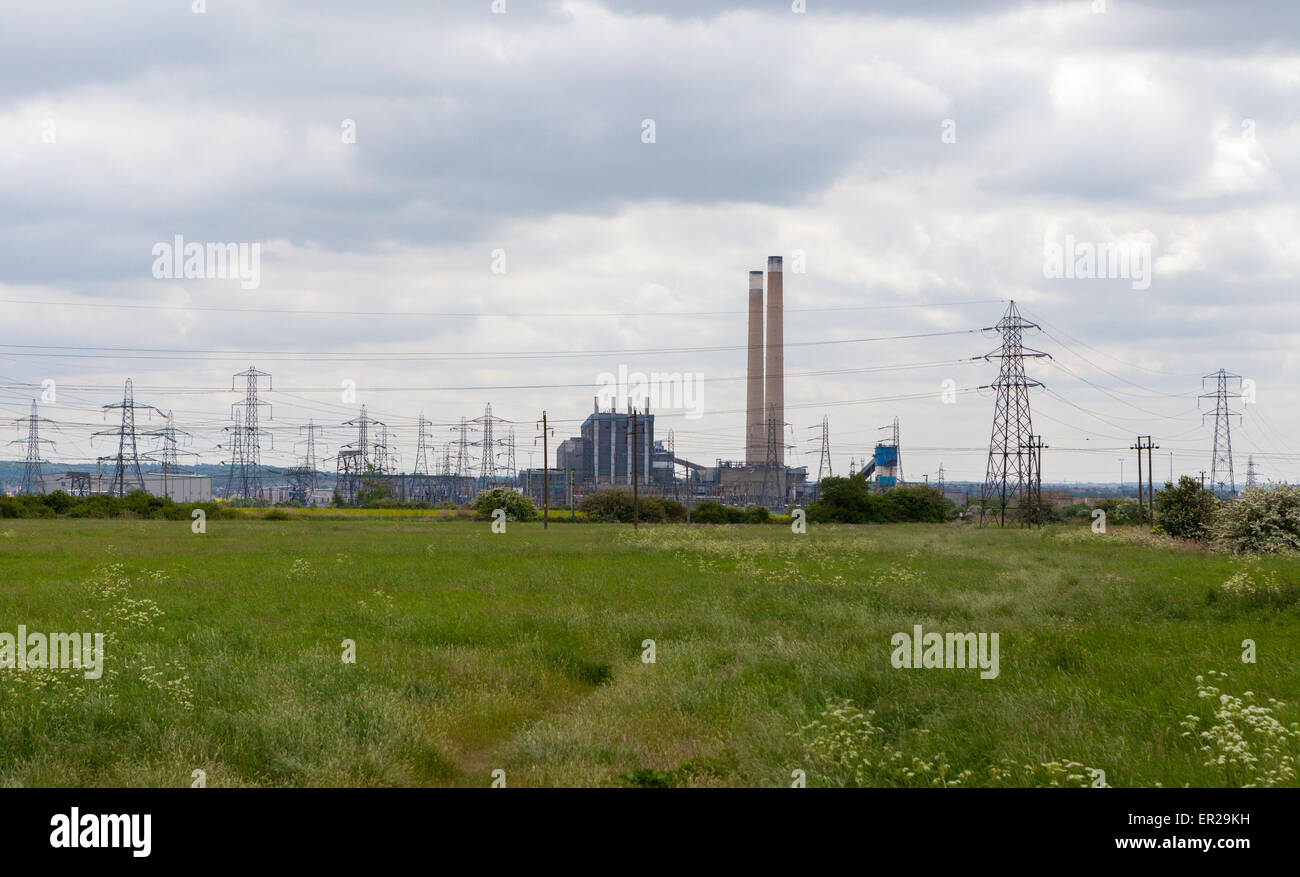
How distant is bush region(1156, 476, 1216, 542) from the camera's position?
1844 inches

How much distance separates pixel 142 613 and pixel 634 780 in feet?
44.9

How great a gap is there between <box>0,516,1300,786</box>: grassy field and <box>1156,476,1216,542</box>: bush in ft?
64.4

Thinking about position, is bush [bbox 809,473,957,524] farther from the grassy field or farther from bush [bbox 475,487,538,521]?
the grassy field

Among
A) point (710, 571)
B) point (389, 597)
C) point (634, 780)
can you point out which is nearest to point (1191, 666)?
point (634, 780)

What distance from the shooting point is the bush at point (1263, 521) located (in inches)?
1411

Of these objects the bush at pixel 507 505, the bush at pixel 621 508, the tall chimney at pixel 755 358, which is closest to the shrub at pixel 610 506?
the bush at pixel 621 508

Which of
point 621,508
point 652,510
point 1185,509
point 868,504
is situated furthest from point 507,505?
point 1185,509

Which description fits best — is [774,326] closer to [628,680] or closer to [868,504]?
[868,504]

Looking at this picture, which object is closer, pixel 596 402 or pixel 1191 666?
pixel 1191 666

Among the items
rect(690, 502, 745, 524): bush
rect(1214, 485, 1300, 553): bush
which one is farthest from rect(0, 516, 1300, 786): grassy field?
rect(690, 502, 745, 524): bush

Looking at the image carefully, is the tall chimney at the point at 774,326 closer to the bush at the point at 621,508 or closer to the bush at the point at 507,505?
the bush at the point at 621,508
